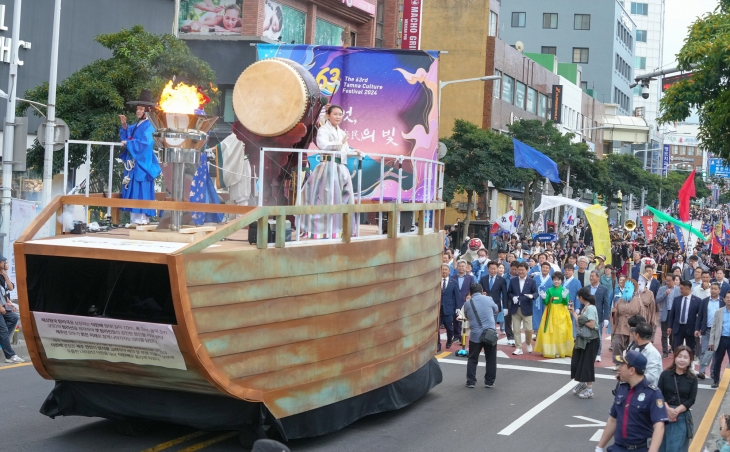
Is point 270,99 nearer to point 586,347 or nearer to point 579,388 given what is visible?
point 586,347

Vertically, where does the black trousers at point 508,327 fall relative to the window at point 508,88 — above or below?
below

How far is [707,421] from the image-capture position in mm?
11766

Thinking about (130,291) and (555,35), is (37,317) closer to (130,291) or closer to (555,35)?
(130,291)

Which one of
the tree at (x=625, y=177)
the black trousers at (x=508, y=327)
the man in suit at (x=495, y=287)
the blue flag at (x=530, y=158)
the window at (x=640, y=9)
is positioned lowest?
the black trousers at (x=508, y=327)

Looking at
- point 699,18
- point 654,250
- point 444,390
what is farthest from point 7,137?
point 654,250

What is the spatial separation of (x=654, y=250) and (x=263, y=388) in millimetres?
26548

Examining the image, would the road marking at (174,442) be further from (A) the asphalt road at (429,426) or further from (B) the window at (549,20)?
(B) the window at (549,20)

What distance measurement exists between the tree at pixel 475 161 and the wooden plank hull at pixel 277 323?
27.8m

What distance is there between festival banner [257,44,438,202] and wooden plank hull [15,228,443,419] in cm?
820

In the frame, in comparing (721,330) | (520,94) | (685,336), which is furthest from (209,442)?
(520,94)

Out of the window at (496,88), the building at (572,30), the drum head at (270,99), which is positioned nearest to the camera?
the drum head at (270,99)

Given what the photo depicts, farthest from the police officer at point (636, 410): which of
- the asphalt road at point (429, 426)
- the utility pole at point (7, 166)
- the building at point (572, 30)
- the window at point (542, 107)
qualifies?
the building at point (572, 30)

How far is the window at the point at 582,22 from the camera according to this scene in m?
86.6

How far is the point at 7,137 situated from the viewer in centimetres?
1794
